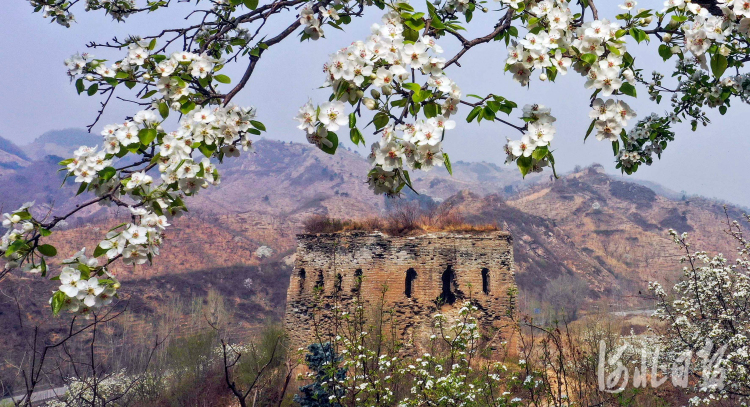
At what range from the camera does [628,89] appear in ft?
6.10

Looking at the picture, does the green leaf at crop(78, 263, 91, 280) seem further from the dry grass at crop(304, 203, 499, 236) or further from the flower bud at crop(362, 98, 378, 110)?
the dry grass at crop(304, 203, 499, 236)

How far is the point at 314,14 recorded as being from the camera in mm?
2279

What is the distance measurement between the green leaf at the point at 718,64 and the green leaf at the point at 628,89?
62 centimetres

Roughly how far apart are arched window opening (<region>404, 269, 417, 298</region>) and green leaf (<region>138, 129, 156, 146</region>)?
15.2 metres

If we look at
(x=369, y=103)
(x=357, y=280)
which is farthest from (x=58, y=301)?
(x=357, y=280)

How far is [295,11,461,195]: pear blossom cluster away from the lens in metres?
1.56

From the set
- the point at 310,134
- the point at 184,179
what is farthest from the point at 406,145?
the point at 184,179

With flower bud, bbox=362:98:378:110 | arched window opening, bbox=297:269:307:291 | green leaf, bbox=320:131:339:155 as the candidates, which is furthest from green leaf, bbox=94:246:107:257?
arched window opening, bbox=297:269:307:291

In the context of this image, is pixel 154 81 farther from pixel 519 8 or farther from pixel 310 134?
pixel 519 8

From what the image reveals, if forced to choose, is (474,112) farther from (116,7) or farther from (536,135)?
(116,7)

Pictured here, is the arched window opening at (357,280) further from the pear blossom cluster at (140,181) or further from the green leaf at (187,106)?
the pear blossom cluster at (140,181)

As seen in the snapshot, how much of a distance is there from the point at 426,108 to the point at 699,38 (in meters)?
1.35

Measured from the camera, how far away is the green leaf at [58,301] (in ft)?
5.24

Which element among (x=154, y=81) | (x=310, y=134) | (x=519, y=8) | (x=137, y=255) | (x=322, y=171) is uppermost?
(x=322, y=171)
